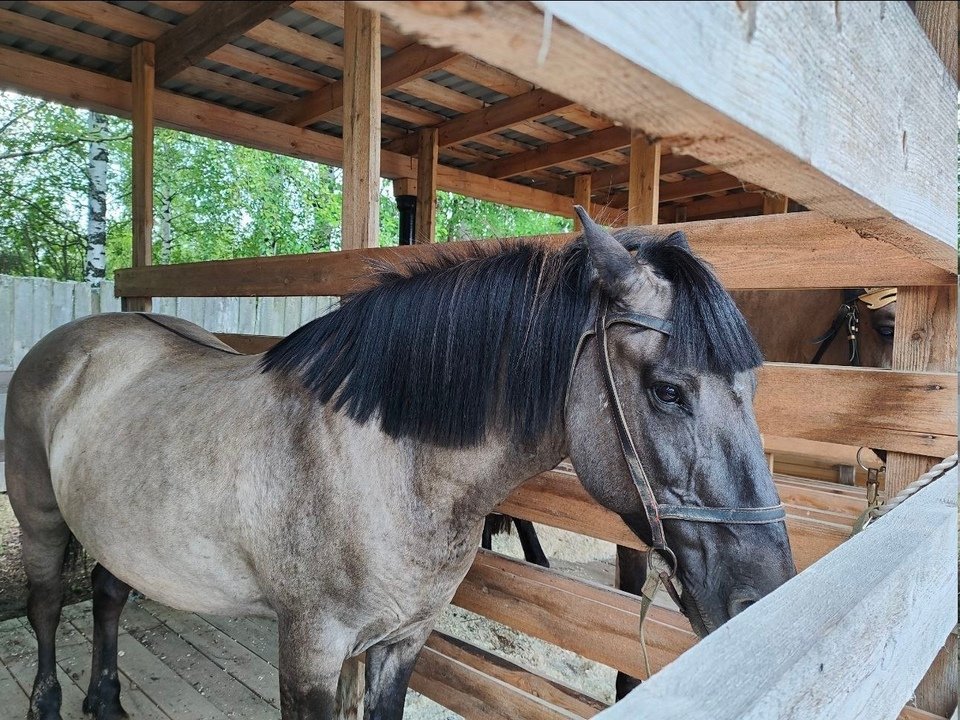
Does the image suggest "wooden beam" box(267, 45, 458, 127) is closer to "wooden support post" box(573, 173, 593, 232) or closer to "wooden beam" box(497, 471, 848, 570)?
"wooden beam" box(497, 471, 848, 570)

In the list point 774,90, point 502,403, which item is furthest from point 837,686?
point 502,403

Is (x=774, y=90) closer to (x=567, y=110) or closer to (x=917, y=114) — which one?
(x=917, y=114)

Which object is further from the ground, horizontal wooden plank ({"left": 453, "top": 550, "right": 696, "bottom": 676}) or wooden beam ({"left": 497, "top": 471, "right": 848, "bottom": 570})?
wooden beam ({"left": 497, "top": 471, "right": 848, "bottom": 570})

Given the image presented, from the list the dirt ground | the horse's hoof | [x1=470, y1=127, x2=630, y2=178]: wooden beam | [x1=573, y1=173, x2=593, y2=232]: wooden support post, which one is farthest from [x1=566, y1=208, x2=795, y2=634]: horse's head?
[x1=573, y1=173, x2=593, y2=232]: wooden support post

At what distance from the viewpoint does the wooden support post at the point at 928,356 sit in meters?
1.29

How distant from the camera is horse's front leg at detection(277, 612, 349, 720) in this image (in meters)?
1.48

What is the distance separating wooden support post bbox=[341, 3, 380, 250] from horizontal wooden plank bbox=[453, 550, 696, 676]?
4.50ft

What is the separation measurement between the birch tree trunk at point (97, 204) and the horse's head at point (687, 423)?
24.0ft

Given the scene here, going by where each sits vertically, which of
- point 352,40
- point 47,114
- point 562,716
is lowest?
point 562,716

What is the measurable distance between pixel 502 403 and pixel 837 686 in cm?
79

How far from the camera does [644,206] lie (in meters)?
4.12

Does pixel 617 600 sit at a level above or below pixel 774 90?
below

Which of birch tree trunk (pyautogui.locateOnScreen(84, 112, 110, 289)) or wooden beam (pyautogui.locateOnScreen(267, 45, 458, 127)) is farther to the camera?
birch tree trunk (pyautogui.locateOnScreen(84, 112, 110, 289))

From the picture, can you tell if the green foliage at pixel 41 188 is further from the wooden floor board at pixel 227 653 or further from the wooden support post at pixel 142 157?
the wooden floor board at pixel 227 653
